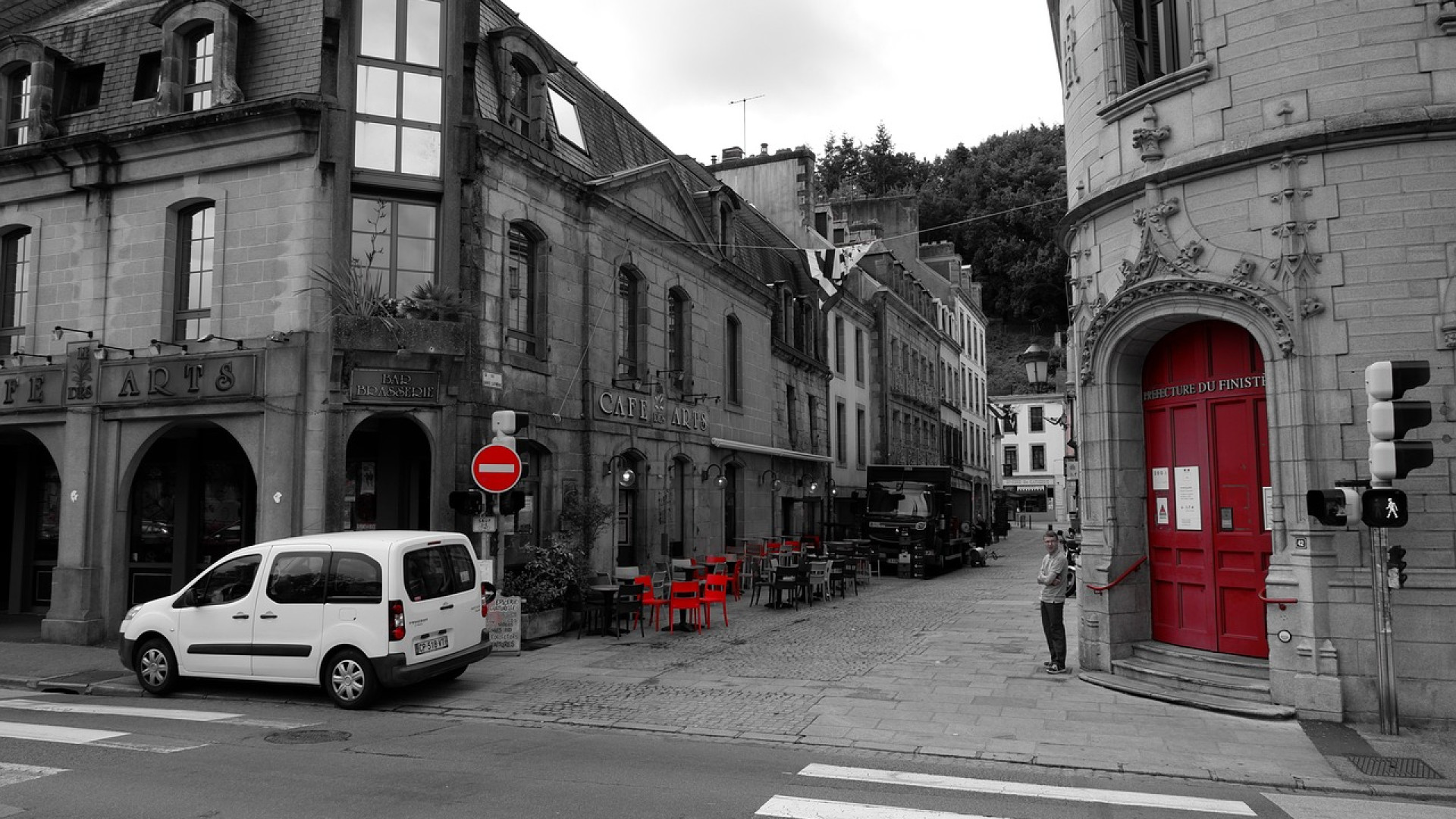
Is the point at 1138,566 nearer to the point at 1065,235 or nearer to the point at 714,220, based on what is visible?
the point at 1065,235

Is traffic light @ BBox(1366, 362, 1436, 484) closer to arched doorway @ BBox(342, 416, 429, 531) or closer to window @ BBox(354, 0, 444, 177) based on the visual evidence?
window @ BBox(354, 0, 444, 177)

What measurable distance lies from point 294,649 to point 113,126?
1051cm

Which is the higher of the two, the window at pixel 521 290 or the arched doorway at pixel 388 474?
the window at pixel 521 290

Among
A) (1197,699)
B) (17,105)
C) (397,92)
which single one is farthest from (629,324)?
(1197,699)

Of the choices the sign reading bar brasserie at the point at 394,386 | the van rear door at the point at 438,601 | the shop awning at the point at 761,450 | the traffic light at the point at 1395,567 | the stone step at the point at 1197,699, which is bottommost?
the stone step at the point at 1197,699

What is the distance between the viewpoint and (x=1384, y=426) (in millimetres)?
8445

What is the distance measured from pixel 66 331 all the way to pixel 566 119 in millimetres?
9307

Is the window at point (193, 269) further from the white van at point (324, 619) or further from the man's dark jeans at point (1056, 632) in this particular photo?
the man's dark jeans at point (1056, 632)

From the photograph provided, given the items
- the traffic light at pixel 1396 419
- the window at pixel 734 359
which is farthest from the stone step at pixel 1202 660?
the window at pixel 734 359

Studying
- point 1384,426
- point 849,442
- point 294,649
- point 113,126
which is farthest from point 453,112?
point 849,442

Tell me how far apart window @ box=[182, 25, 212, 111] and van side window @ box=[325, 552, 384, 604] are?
9066mm

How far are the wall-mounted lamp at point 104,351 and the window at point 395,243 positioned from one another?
13.6 ft

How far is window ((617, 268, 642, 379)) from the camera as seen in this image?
1905 centimetres

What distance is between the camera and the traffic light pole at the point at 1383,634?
8.70 m
